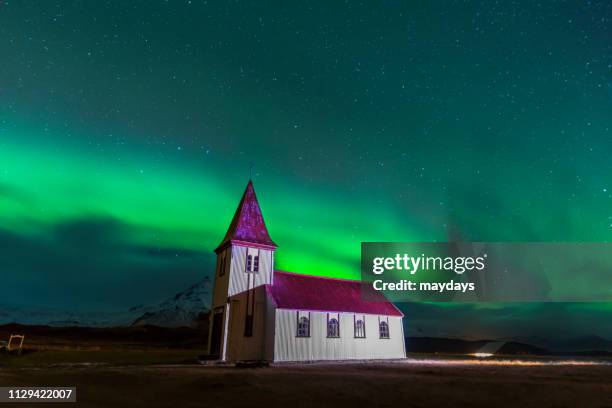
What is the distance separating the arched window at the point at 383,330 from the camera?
32812 millimetres

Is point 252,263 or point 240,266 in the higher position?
point 252,263

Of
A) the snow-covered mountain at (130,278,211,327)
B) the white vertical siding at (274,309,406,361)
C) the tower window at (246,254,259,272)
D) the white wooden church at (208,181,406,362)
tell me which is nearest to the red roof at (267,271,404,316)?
the white wooden church at (208,181,406,362)

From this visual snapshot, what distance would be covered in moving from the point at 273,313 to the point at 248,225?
674 cm

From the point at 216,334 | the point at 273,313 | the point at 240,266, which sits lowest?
the point at 216,334

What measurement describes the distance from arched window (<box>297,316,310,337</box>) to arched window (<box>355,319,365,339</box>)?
462 centimetres

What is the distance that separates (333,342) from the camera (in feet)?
96.1

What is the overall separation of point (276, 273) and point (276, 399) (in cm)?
2023

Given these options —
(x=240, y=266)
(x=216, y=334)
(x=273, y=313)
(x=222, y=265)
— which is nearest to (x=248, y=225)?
(x=240, y=266)

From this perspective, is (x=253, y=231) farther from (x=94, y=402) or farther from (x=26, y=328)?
(x=26, y=328)

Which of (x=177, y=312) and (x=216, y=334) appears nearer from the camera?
(x=216, y=334)

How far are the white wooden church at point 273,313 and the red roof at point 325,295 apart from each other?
0.30ft

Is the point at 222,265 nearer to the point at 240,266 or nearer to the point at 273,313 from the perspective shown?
the point at 240,266

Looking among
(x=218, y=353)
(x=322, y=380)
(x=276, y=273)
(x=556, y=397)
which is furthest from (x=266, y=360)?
(x=556, y=397)

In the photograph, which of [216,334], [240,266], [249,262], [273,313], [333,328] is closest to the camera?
[273,313]
